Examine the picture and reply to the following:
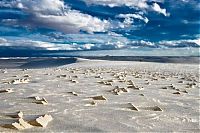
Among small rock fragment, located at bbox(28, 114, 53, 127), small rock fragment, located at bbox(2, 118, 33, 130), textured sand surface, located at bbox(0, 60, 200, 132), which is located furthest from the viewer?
textured sand surface, located at bbox(0, 60, 200, 132)

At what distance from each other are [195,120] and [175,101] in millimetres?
1872

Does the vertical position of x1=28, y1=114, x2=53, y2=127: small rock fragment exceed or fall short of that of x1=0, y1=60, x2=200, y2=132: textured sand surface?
it exceeds it

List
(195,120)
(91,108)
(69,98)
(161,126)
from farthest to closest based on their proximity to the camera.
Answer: (69,98) < (91,108) < (195,120) < (161,126)

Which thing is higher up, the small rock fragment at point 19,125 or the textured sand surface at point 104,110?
the small rock fragment at point 19,125

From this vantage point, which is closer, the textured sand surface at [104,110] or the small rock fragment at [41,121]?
the small rock fragment at [41,121]

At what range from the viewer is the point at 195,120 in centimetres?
525

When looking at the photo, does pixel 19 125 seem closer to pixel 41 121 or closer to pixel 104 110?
pixel 41 121

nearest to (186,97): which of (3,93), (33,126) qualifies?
(3,93)

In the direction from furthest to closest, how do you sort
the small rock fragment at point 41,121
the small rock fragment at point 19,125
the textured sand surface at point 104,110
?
1. the textured sand surface at point 104,110
2. the small rock fragment at point 41,121
3. the small rock fragment at point 19,125

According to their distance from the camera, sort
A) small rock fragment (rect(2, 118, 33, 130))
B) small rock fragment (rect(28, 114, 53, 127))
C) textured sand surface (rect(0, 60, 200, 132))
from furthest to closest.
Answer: textured sand surface (rect(0, 60, 200, 132))
small rock fragment (rect(28, 114, 53, 127))
small rock fragment (rect(2, 118, 33, 130))

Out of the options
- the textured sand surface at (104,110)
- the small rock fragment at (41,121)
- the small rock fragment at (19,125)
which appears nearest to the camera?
the small rock fragment at (19,125)

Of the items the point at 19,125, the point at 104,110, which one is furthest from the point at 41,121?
the point at 104,110

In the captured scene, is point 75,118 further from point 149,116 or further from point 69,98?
point 69,98

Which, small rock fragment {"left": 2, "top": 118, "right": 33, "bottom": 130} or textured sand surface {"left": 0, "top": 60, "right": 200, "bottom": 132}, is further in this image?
textured sand surface {"left": 0, "top": 60, "right": 200, "bottom": 132}
